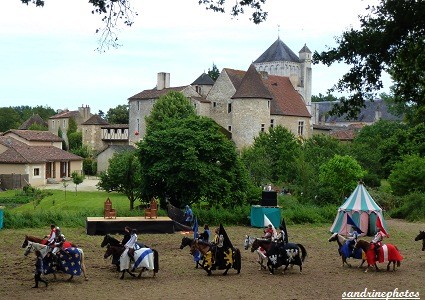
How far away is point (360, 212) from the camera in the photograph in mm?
24922

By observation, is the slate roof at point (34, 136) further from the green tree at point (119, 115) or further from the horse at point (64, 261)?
the horse at point (64, 261)

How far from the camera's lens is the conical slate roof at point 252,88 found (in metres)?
62.3

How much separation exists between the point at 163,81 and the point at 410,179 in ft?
148

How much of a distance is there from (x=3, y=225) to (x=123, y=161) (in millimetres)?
10595

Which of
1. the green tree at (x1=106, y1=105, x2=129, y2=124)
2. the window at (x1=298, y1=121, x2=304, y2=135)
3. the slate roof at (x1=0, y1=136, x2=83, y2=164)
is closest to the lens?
the slate roof at (x1=0, y1=136, x2=83, y2=164)

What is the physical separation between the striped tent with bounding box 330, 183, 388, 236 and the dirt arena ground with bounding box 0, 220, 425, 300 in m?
3.86

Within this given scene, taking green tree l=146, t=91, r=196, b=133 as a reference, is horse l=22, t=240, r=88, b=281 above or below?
below

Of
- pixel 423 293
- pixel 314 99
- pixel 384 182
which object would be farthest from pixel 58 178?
pixel 314 99

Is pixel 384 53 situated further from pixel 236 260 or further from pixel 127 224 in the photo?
pixel 127 224

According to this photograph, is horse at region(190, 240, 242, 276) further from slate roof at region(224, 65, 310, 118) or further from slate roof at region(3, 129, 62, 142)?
slate roof at region(3, 129, 62, 142)

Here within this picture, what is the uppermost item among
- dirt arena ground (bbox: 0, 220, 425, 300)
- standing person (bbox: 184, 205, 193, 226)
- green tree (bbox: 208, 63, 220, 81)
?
green tree (bbox: 208, 63, 220, 81)

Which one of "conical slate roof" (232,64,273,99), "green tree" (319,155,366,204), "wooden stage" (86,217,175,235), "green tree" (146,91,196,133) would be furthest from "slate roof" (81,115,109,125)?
"wooden stage" (86,217,175,235)

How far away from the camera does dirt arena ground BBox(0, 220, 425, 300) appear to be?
13.5m

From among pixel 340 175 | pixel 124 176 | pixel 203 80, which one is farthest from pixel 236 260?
pixel 203 80
